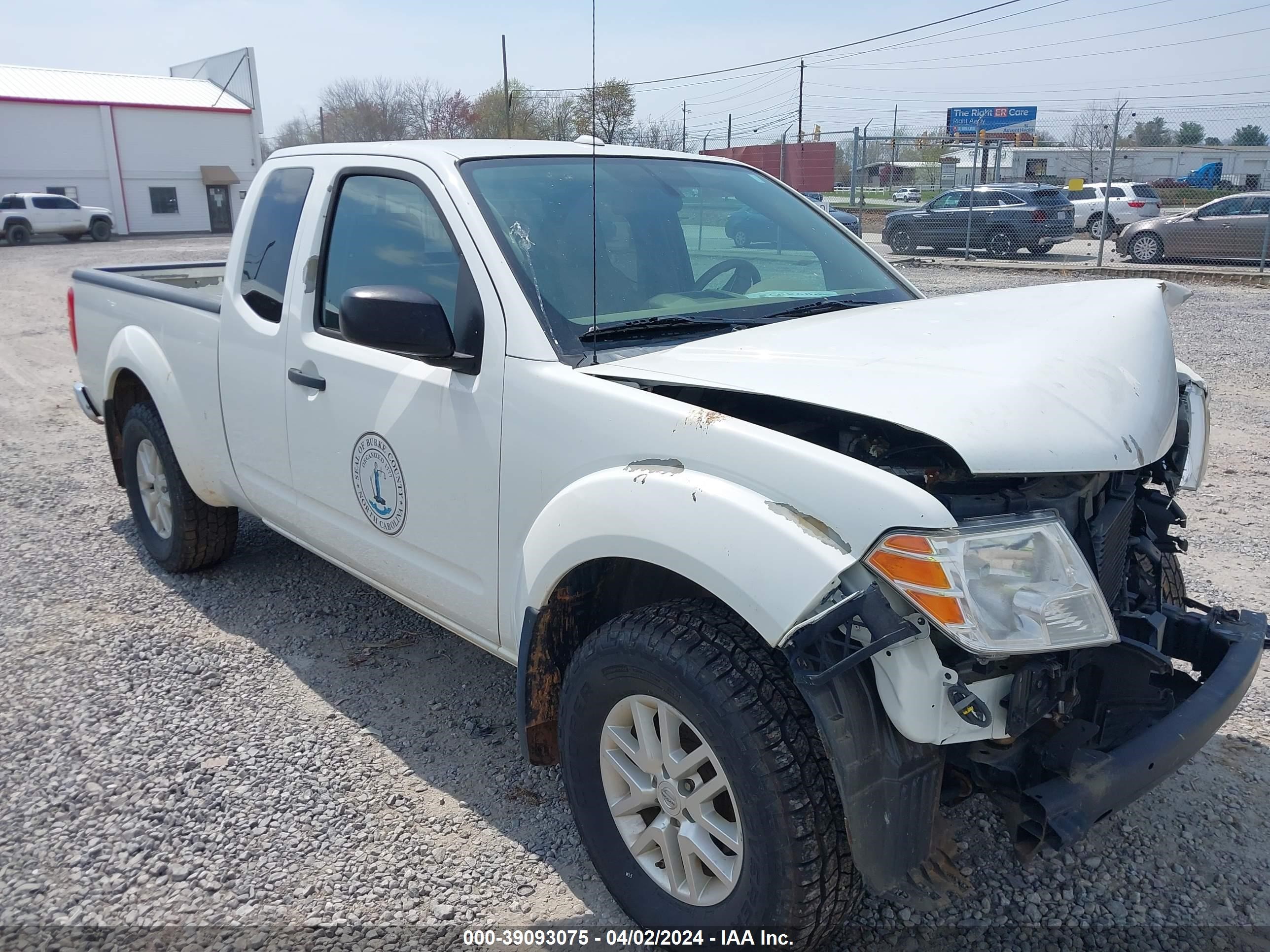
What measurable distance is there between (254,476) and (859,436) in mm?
2637

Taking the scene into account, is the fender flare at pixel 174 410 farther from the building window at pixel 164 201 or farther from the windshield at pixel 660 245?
the building window at pixel 164 201

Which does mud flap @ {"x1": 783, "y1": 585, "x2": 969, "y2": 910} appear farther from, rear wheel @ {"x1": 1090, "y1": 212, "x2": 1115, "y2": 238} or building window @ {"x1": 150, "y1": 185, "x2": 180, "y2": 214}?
building window @ {"x1": 150, "y1": 185, "x2": 180, "y2": 214}

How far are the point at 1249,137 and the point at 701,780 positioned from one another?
22.9 meters

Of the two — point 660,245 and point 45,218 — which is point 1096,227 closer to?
point 660,245

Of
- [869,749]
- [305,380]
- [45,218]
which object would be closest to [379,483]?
[305,380]

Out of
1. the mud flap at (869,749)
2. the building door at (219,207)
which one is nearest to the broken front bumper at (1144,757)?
the mud flap at (869,749)

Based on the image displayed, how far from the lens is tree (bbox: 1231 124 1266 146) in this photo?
719 inches

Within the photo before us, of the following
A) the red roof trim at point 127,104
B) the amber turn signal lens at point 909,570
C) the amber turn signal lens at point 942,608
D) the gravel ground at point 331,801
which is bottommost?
the gravel ground at point 331,801

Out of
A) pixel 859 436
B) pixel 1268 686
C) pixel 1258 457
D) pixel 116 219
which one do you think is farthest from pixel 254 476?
pixel 116 219

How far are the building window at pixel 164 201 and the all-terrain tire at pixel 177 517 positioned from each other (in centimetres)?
4453

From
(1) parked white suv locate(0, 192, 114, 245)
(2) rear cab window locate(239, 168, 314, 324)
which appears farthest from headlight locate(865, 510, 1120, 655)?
(1) parked white suv locate(0, 192, 114, 245)

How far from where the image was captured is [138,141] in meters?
43.0

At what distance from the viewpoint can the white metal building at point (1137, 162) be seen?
23672mm

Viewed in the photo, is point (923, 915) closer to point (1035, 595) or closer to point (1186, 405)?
point (1035, 595)
